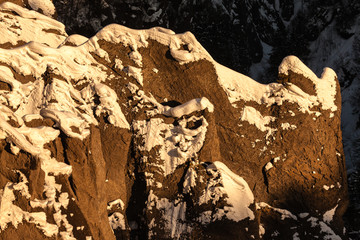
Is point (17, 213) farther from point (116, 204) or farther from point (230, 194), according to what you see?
Result: point (230, 194)

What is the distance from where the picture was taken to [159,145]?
4539mm

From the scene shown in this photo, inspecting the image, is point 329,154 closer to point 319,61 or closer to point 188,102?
point 188,102

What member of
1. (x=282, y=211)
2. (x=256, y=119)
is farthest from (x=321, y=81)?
(x=282, y=211)

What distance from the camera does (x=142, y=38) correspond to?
16.3ft


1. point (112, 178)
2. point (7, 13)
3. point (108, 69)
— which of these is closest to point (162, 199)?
point (112, 178)

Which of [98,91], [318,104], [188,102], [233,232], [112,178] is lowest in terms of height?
[112,178]

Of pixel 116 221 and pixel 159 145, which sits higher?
pixel 159 145

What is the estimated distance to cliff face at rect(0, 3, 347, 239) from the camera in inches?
156

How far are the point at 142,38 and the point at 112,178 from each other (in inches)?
66.3

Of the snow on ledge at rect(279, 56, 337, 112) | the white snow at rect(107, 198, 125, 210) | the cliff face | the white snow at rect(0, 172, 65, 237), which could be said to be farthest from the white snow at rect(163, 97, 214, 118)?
the white snow at rect(0, 172, 65, 237)

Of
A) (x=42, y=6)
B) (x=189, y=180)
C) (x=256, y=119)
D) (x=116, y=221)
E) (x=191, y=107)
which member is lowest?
(x=116, y=221)

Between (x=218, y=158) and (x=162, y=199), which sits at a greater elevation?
(x=218, y=158)

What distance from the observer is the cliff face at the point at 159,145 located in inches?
156

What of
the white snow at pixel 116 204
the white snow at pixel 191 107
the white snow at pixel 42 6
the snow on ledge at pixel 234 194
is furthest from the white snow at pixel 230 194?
the white snow at pixel 42 6
